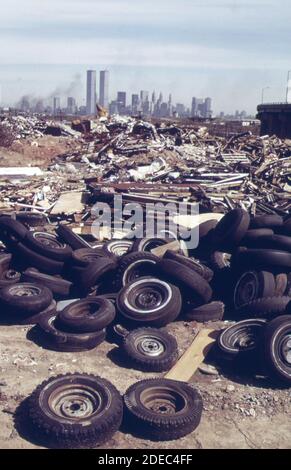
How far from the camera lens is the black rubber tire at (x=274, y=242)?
8.98m

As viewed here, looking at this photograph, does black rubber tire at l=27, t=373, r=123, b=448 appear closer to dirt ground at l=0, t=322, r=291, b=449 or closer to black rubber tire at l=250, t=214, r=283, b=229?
dirt ground at l=0, t=322, r=291, b=449

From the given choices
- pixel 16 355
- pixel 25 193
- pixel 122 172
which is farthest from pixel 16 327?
pixel 122 172

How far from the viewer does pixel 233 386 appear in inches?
269

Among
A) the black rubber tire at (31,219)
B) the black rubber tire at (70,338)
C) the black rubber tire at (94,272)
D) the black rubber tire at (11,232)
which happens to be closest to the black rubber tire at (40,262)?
the black rubber tire at (11,232)

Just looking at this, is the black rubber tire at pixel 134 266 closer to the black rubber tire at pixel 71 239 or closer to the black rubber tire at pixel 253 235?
the black rubber tire at pixel 71 239

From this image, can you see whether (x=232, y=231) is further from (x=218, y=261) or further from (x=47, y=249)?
(x=47, y=249)

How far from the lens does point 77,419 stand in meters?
5.59

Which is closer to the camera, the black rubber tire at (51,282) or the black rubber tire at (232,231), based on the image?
the black rubber tire at (51,282)

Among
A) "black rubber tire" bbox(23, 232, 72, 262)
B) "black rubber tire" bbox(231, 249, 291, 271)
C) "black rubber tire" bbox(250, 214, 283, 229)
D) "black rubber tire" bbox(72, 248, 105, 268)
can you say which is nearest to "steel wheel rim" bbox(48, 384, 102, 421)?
"black rubber tire" bbox(72, 248, 105, 268)

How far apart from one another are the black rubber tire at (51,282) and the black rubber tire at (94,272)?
29 cm

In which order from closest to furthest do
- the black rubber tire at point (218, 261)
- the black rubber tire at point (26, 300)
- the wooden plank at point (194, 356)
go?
Answer: the wooden plank at point (194, 356)
the black rubber tire at point (26, 300)
the black rubber tire at point (218, 261)

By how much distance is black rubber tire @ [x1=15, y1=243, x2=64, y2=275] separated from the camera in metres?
9.35

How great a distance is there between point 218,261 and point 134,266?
5.20 ft
